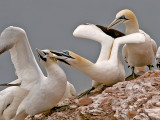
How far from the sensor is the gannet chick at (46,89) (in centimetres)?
853

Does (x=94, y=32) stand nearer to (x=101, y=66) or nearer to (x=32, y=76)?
(x=101, y=66)

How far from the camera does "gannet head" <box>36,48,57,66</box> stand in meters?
8.64

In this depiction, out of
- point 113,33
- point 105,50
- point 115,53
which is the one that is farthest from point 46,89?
point 113,33

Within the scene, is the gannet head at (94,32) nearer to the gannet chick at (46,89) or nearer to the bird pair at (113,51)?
the bird pair at (113,51)

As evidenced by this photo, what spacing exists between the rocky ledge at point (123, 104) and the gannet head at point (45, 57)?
807mm

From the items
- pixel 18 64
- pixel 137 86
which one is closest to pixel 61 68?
pixel 18 64

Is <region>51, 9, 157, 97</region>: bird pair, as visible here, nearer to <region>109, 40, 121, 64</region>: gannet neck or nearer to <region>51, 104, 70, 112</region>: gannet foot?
<region>109, 40, 121, 64</region>: gannet neck

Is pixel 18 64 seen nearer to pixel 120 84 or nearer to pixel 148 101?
pixel 120 84

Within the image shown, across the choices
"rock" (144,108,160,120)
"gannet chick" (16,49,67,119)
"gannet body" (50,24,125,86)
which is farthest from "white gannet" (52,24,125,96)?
"rock" (144,108,160,120)

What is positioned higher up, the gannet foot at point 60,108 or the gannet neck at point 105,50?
the gannet neck at point 105,50

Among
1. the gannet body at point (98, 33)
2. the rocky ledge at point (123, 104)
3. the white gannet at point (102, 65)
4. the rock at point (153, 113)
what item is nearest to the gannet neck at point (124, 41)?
the white gannet at point (102, 65)

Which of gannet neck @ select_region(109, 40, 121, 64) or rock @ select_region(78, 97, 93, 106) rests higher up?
gannet neck @ select_region(109, 40, 121, 64)

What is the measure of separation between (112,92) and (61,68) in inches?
37.9

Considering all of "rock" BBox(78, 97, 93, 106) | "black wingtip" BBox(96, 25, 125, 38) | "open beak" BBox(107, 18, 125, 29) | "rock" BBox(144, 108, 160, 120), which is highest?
"open beak" BBox(107, 18, 125, 29)
